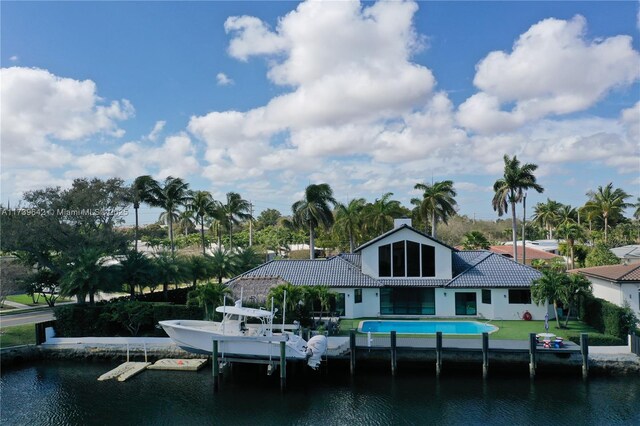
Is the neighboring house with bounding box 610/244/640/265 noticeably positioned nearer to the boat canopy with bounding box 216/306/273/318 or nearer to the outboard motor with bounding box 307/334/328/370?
the outboard motor with bounding box 307/334/328/370

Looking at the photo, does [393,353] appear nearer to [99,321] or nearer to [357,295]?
[357,295]

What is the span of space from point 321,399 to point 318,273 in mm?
13713

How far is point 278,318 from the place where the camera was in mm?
28609

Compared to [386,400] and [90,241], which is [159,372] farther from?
[90,241]

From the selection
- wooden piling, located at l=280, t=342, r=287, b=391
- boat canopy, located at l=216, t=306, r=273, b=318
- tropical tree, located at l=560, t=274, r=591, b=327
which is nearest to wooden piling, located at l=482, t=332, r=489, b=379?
tropical tree, located at l=560, t=274, r=591, b=327

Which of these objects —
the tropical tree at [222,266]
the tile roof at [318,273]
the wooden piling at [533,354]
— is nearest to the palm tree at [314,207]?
the tropical tree at [222,266]

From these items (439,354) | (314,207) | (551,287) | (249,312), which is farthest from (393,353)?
(314,207)

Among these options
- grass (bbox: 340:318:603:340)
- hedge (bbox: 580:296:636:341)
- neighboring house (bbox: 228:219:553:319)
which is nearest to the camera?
hedge (bbox: 580:296:636:341)

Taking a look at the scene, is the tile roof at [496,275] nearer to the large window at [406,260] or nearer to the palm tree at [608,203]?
the large window at [406,260]

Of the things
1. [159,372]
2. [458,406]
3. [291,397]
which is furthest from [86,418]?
[458,406]

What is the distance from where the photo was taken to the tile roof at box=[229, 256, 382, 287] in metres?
33.5

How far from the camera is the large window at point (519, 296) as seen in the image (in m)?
32.1

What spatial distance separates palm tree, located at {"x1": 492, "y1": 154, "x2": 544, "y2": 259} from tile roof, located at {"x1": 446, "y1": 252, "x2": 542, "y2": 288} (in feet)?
42.7

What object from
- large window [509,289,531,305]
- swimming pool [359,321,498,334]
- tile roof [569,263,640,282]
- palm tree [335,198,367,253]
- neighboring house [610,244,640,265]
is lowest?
swimming pool [359,321,498,334]
